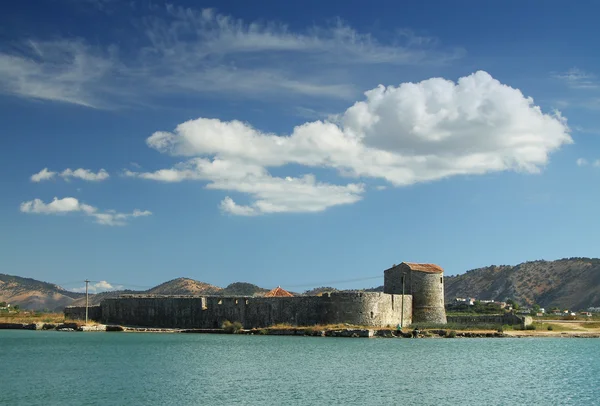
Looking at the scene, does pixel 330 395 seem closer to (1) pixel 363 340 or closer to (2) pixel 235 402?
(2) pixel 235 402

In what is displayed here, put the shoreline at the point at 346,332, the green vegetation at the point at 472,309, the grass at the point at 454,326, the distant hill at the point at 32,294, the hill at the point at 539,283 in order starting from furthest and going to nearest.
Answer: the distant hill at the point at 32,294 < the hill at the point at 539,283 < the green vegetation at the point at 472,309 < the grass at the point at 454,326 < the shoreline at the point at 346,332

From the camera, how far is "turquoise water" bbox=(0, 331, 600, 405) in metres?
20.5

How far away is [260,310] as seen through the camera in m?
45.1

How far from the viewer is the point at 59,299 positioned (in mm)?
119688

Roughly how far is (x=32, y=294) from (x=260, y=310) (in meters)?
83.8

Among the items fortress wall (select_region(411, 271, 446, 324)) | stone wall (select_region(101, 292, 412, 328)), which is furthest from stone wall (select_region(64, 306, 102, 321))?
fortress wall (select_region(411, 271, 446, 324))

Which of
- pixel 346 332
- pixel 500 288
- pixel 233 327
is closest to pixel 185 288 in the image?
pixel 500 288

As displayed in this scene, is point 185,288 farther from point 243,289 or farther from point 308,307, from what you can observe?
point 308,307

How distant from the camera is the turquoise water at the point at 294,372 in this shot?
67.2 ft

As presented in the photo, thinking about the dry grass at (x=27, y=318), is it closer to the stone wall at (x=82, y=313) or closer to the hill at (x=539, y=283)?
the stone wall at (x=82, y=313)

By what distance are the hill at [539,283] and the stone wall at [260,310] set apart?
5842cm

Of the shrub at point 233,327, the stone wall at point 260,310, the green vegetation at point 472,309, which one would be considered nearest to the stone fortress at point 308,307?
the stone wall at point 260,310

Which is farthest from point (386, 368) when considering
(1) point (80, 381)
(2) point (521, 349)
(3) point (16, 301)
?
(3) point (16, 301)

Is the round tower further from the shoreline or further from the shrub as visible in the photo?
the shrub
